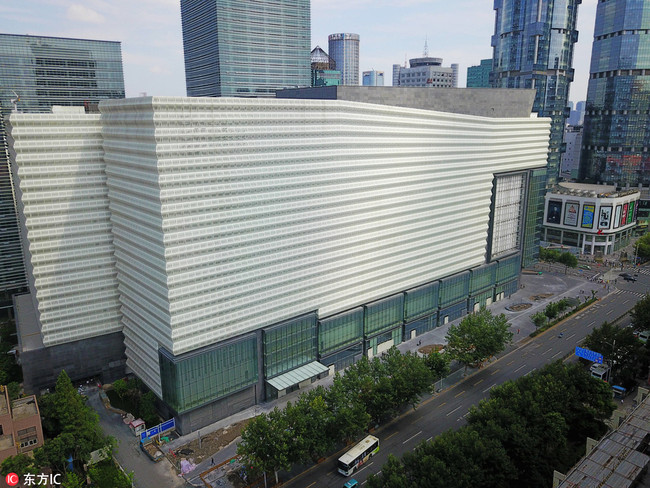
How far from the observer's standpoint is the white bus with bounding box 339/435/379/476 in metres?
67.2

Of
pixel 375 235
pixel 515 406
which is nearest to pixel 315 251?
pixel 375 235

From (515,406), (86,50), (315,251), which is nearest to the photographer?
(515,406)

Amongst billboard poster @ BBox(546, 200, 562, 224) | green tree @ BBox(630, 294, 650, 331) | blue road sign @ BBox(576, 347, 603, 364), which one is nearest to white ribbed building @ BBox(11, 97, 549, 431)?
blue road sign @ BBox(576, 347, 603, 364)

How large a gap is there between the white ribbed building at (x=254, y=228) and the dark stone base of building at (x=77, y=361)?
3142mm

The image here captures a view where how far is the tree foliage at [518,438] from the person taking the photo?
5662 centimetres

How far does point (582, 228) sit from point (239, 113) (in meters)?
152

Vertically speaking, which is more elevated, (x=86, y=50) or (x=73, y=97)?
(x=86, y=50)

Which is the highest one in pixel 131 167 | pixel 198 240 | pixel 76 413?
pixel 131 167

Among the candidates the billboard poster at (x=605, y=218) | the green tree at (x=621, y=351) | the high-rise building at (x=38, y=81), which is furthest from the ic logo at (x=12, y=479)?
the billboard poster at (x=605, y=218)

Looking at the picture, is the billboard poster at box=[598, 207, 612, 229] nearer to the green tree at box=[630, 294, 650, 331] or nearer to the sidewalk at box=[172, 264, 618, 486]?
the sidewalk at box=[172, 264, 618, 486]

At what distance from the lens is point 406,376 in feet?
254

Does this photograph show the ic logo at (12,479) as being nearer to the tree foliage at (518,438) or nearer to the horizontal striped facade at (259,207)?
the horizontal striped facade at (259,207)

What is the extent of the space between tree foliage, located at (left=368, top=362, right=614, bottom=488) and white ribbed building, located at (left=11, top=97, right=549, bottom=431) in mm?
32195

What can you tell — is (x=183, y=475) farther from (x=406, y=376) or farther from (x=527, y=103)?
(x=527, y=103)
